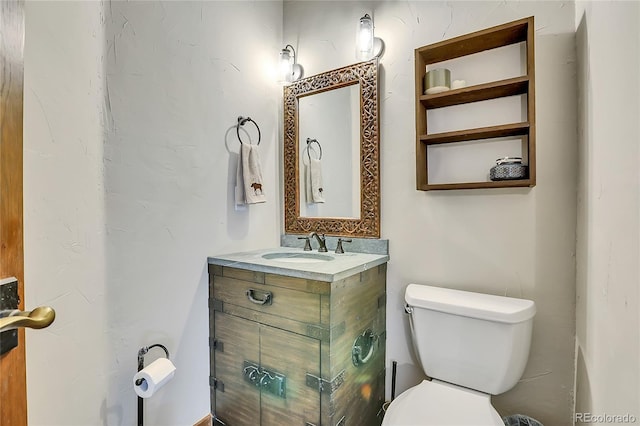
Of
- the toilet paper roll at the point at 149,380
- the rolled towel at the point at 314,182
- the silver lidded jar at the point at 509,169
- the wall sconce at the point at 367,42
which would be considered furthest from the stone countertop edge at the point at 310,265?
the wall sconce at the point at 367,42

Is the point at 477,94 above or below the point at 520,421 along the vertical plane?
above

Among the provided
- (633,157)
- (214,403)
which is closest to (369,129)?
(633,157)

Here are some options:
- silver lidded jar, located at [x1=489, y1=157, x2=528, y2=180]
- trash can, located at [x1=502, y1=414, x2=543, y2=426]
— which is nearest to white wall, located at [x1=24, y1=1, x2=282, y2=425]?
silver lidded jar, located at [x1=489, y1=157, x2=528, y2=180]

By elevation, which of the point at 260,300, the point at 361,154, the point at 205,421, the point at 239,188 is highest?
the point at 361,154

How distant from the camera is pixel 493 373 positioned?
1.18 m

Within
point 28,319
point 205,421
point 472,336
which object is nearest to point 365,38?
point 472,336

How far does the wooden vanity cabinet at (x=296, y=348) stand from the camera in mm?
1205

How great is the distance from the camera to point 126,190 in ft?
3.96

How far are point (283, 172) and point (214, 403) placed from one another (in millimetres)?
1322

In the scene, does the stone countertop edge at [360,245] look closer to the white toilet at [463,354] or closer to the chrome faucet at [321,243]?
the chrome faucet at [321,243]

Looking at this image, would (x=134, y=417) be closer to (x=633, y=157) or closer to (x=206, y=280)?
(x=206, y=280)

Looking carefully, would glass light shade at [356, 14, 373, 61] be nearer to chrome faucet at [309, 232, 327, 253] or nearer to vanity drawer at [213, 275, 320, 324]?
chrome faucet at [309, 232, 327, 253]

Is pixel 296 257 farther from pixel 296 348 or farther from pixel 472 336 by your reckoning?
pixel 472 336

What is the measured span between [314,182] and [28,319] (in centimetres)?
148
